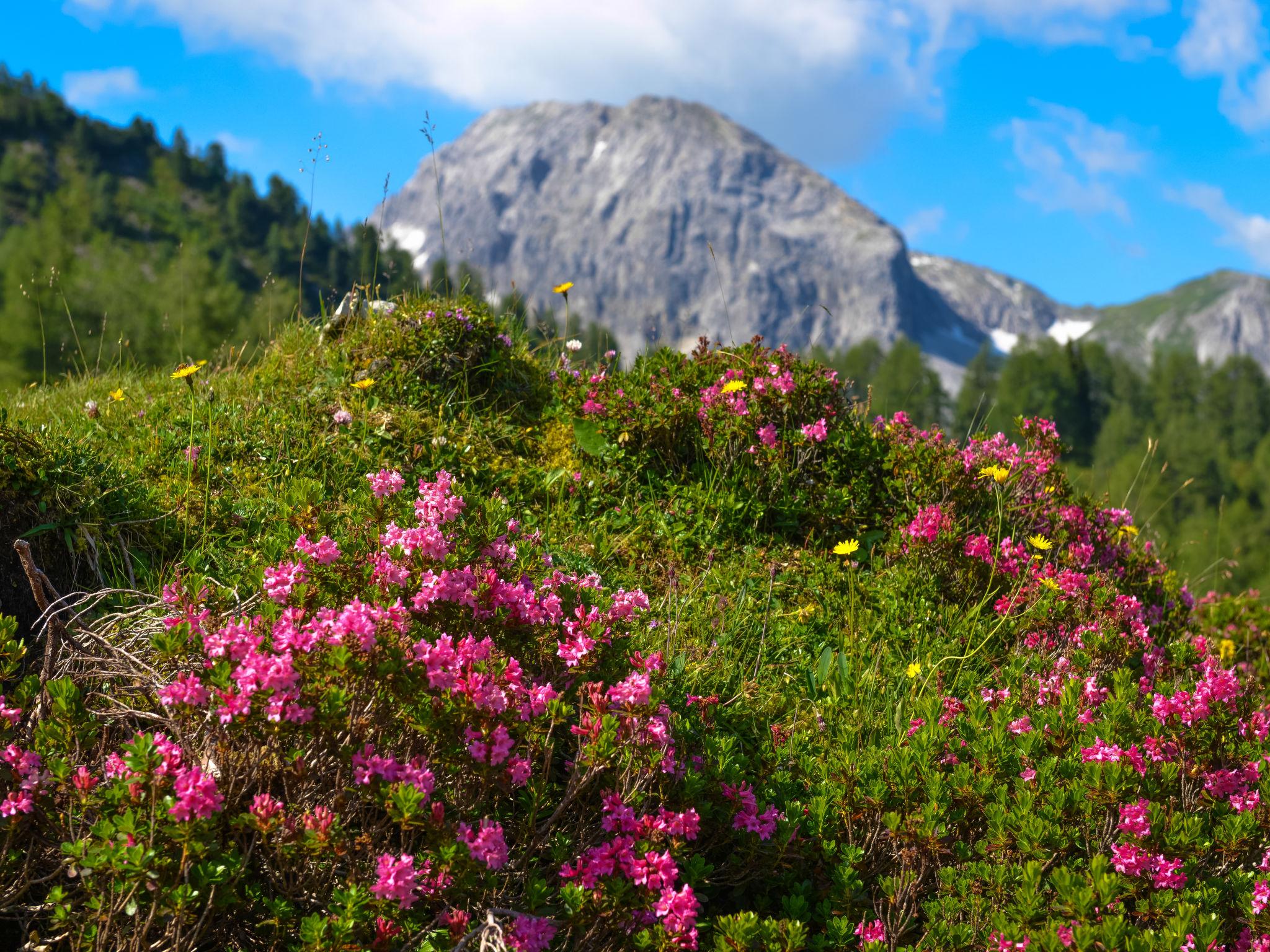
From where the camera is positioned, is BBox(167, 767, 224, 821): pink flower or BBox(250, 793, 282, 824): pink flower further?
BBox(250, 793, 282, 824): pink flower

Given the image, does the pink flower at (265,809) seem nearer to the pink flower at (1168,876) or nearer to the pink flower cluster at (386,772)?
the pink flower cluster at (386,772)

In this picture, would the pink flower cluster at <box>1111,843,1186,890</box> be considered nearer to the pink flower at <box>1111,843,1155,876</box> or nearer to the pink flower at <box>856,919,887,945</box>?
the pink flower at <box>1111,843,1155,876</box>

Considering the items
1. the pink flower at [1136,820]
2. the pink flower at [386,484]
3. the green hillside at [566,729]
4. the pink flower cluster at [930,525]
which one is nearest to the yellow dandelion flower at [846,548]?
the green hillside at [566,729]

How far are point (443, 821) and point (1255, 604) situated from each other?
286 inches

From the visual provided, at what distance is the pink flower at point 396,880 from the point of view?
2.15m

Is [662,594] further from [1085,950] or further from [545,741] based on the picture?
[1085,950]

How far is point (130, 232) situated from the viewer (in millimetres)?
103062

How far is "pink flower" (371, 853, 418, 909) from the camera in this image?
2154 mm

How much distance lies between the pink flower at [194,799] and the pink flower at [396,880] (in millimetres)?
437

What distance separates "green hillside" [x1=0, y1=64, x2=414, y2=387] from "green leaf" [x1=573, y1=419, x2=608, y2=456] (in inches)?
1918

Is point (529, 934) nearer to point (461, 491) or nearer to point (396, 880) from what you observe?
point (396, 880)

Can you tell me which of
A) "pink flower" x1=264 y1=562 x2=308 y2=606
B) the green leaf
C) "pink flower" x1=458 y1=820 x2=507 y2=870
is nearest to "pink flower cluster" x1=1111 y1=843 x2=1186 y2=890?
"pink flower" x1=458 y1=820 x2=507 y2=870

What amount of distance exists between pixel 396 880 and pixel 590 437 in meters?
3.65

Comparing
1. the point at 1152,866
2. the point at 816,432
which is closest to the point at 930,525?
the point at 816,432
